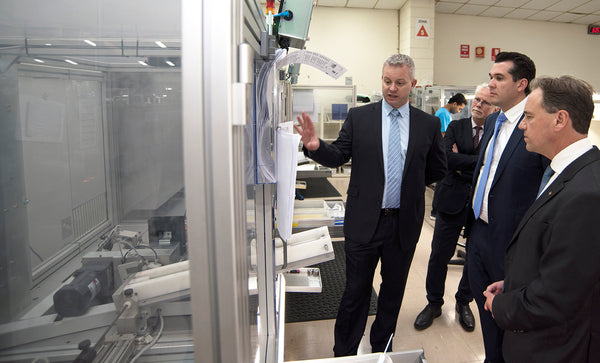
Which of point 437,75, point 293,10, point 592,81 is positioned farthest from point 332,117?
point 592,81

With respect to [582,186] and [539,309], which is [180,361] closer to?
[539,309]

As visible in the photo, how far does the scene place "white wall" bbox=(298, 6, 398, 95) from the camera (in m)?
7.27

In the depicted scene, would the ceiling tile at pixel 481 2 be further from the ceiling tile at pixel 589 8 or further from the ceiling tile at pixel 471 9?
the ceiling tile at pixel 589 8

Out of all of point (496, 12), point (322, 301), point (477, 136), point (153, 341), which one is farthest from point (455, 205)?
point (496, 12)

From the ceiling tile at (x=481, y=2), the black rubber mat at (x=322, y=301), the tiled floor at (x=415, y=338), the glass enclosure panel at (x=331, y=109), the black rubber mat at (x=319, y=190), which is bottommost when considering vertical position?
the tiled floor at (x=415, y=338)

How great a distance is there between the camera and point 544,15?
761cm

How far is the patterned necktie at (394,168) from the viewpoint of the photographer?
1.86m

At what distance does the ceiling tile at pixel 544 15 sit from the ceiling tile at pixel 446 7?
179 centimetres

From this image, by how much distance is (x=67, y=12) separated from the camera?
0.72 m

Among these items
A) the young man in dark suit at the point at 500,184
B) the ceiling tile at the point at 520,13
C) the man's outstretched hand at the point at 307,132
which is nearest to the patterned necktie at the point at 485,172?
the young man in dark suit at the point at 500,184

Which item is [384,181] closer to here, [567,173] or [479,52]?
[567,173]

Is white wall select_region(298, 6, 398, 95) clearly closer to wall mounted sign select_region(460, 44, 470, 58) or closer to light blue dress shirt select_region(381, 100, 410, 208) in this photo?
wall mounted sign select_region(460, 44, 470, 58)

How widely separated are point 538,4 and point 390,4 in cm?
282

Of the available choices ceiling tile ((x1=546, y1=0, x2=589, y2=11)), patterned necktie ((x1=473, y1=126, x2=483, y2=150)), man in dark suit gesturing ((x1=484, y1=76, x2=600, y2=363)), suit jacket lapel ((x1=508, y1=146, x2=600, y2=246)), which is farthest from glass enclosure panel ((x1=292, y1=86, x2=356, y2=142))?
suit jacket lapel ((x1=508, y1=146, x2=600, y2=246))
